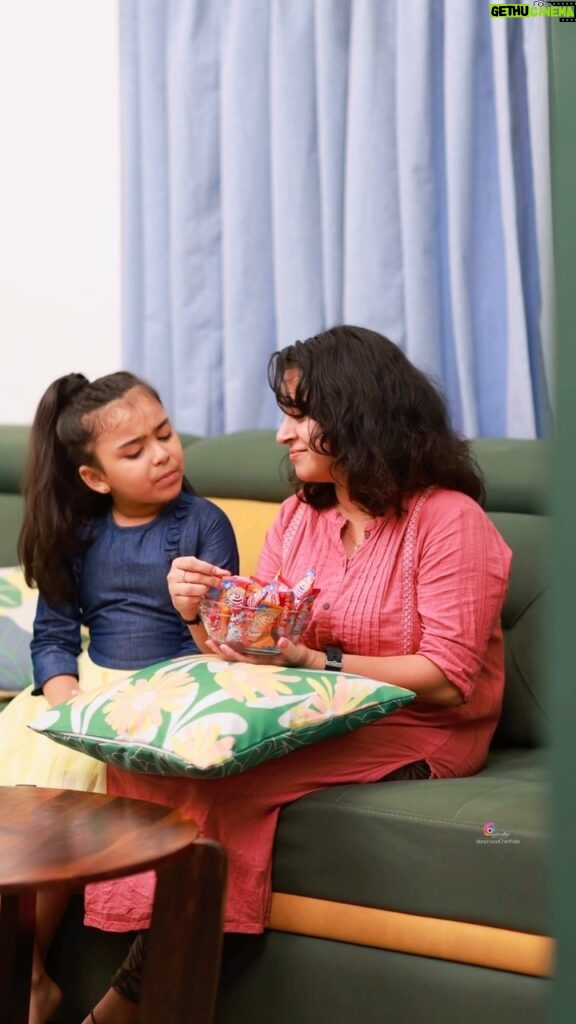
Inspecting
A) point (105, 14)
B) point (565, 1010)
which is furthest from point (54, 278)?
point (565, 1010)

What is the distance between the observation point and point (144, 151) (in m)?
3.05

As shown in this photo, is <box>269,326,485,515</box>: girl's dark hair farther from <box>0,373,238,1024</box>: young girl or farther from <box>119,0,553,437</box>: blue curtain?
<box>119,0,553,437</box>: blue curtain

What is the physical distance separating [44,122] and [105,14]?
322 millimetres

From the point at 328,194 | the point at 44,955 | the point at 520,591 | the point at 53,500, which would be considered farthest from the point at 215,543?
the point at 328,194

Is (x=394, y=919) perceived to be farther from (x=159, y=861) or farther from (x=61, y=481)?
(x=61, y=481)

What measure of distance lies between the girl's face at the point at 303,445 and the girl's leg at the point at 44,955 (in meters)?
0.70

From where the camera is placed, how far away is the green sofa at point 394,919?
1.60 metres

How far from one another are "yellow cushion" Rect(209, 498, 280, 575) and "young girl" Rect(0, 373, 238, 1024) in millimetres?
213

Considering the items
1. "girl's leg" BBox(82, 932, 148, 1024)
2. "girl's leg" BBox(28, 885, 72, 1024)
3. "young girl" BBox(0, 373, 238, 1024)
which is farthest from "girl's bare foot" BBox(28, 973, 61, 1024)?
"young girl" BBox(0, 373, 238, 1024)

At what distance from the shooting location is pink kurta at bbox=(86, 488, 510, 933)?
172 cm

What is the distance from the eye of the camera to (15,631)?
240cm

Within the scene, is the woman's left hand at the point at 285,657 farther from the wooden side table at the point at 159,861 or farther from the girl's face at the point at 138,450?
the girl's face at the point at 138,450

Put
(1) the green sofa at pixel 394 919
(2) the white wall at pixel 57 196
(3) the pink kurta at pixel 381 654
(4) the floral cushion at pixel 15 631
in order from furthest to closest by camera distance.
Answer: (2) the white wall at pixel 57 196
(4) the floral cushion at pixel 15 631
(3) the pink kurta at pixel 381 654
(1) the green sofa at pixel 394 919

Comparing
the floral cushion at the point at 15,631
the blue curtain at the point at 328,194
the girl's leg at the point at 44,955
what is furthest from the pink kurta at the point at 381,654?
the blue curtain at the point at 328,194
